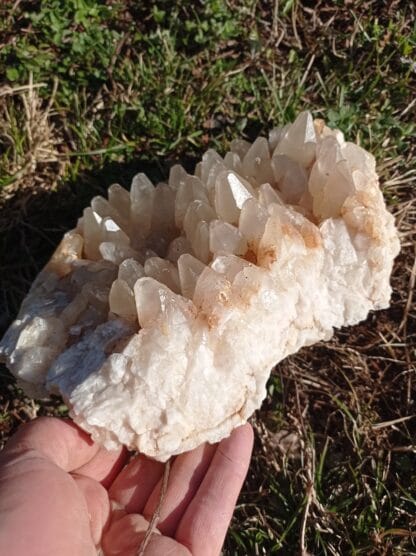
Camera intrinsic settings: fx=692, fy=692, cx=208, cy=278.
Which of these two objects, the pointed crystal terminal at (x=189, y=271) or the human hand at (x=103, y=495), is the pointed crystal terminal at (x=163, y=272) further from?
the human hand at (x=103, y=495)

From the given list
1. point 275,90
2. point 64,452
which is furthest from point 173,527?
point 275,90

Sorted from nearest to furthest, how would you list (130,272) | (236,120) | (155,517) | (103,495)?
1. (130,272)
2. (155,517)
3. (103,495)
4. (236,120)

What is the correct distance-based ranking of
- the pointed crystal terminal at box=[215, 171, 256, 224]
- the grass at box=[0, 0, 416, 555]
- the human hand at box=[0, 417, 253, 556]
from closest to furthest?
1. the human hand at box=[0, 417, 253, 556]
2. the pointed crystal terminal at box=[215, 171, 256, 224]
3. the grass at box=[0, 0, 416, 555]

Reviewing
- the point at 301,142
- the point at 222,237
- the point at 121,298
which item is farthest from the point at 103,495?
the point at 301,142

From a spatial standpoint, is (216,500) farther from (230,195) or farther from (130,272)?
(230,195)

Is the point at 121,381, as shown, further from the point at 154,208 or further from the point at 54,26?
the point at 54,26

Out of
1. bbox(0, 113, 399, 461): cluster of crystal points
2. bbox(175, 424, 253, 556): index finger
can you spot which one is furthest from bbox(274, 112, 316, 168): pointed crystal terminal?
bbox(175, 424, 253, 556): index finger

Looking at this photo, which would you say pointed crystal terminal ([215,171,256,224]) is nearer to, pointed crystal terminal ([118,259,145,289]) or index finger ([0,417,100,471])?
pointed crystal terminal ([118,259,145,289])
